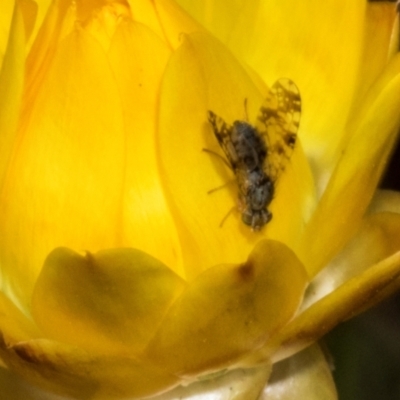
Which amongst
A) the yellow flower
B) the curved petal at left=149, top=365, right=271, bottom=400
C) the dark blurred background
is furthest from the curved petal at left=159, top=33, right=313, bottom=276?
the dark blurred background

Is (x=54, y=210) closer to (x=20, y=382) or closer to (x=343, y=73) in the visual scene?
(x=20, y=382)

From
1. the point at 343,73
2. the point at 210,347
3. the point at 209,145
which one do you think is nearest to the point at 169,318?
the point at 210,347

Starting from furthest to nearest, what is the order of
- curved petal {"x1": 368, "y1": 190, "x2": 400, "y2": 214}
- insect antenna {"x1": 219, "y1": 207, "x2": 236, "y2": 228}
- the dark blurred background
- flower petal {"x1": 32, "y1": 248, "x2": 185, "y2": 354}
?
the dark blurred background → curved petal {"x1": 368, "y1": 190, "x2": 400, "y2": 214} → insect antenna {"x1": 219, "y1": 207, "x2": 236, "y2": 228} → flower petal {"x1": 32, "y1": 248, "x2": 185, "y2": 354}

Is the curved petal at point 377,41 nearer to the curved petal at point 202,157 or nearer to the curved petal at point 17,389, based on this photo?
the curved petal at point 202,157

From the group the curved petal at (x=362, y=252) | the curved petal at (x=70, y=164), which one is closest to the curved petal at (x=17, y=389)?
the curved petal at (x=70, y=164)

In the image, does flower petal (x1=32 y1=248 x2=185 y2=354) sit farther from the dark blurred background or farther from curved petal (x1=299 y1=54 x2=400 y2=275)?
the dark blurred background

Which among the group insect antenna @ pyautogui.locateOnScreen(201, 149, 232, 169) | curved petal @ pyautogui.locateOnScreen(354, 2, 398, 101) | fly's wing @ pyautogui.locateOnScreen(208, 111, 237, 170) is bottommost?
insect antenna @ pyautogui.locateOnScreen(201, 149, 232, 169)
